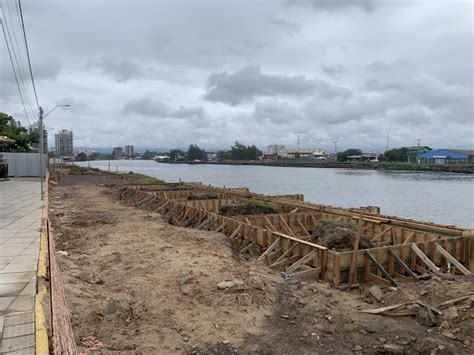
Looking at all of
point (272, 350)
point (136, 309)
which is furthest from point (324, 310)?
point (136, 309)

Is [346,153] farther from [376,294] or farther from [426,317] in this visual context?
[426,317]

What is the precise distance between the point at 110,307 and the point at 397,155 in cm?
14419

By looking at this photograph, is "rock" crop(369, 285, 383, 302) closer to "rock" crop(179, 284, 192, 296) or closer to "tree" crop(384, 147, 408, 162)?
"rock" crop(179, 284, 192, 296)

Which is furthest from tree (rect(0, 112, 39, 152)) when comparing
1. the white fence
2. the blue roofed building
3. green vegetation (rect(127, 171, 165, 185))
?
the blue roofed building

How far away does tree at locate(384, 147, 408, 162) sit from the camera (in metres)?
137

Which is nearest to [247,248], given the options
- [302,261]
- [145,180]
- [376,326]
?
[302,261]

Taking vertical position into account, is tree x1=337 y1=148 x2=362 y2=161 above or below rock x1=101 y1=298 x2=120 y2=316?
above

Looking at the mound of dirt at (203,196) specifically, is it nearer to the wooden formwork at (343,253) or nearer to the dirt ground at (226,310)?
the wooden formwork at (343,253)

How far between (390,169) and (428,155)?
19969mm

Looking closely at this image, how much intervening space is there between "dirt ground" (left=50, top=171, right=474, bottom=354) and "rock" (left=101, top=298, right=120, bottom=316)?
3 centimetres

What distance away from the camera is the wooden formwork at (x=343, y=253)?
10.3m

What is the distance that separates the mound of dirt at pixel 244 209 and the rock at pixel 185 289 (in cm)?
1034

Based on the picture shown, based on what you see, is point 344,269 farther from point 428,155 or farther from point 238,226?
point 428,155

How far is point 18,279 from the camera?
25.0 feet
